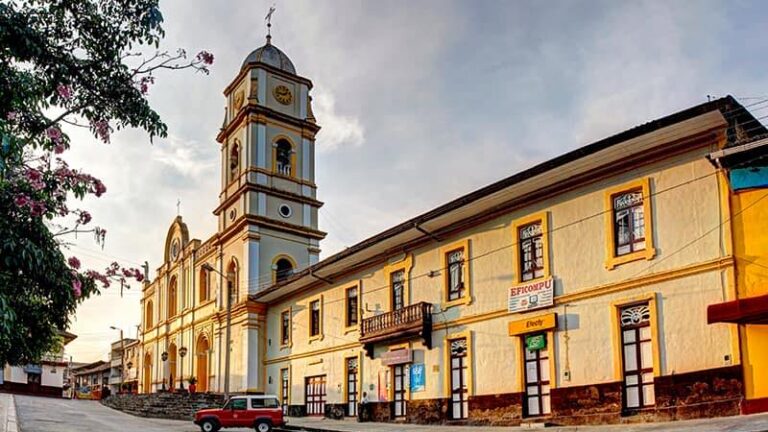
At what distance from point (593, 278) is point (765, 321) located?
444 cm

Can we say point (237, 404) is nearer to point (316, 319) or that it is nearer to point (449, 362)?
point (449, 362)

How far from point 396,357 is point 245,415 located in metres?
5.03

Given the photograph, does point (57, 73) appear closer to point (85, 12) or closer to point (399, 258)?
point (85, 12)

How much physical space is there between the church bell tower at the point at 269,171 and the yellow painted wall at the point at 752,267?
25.1m

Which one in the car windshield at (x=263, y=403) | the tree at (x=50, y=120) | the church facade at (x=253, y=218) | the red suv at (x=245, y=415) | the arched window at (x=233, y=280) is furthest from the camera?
the arched window at (x=233, y=280)

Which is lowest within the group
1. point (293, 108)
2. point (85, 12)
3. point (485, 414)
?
point (485, 414)

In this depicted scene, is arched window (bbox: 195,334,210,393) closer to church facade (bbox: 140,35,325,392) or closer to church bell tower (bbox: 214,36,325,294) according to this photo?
church facade (bbox: 140,35,325,392)

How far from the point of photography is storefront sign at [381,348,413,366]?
24250mm

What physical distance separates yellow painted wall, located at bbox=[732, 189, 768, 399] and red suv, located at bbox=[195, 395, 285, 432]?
1399 cm

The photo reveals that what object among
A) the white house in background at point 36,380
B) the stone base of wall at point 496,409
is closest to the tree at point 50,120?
the stone base of wall at point 496,409

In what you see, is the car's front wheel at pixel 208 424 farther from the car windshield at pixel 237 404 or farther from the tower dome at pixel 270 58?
the tower dome at pixel 270 58

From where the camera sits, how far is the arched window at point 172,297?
48.6m

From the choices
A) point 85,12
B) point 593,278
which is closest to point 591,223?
point 593,278

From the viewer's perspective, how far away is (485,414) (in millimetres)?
20844
